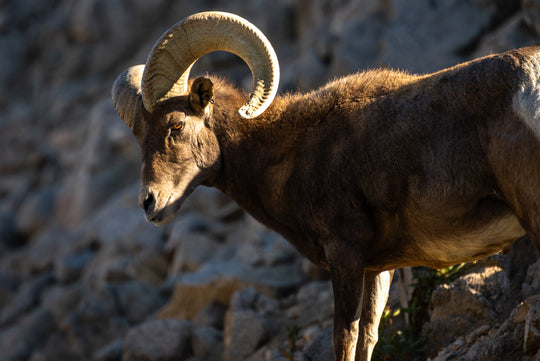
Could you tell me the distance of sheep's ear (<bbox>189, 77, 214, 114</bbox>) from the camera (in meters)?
6.26

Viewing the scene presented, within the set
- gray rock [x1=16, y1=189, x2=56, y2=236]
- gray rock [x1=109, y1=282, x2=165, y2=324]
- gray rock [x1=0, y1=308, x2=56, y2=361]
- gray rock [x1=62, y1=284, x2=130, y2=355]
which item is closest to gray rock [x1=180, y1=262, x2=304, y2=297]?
gray rock [x1=109, y1=282, x2=165, y2=324]

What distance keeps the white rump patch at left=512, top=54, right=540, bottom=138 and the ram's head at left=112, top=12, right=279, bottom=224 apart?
2.28 meters

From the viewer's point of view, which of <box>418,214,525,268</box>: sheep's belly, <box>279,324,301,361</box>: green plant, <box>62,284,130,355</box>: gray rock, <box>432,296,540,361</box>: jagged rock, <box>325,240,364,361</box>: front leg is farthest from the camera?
<box>62,284,130,355</box>: gray rock

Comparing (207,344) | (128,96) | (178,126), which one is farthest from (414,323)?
(128,96)

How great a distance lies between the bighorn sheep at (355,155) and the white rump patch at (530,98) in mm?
10

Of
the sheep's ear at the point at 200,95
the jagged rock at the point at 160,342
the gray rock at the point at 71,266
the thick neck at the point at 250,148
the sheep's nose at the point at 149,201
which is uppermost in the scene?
the gray rock at the point at 71,266

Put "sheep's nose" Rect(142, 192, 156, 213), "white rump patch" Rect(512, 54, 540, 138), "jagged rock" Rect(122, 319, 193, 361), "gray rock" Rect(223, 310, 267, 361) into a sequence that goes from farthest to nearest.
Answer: "jagged rock" Rect(122, 319, 193, 361)
"gray rock" Rect(223, 310, 267, 361)
"sheep's nose" Rect(142, 192, 156, 213)
"white rump patch" Rect(512, 54, 540, 138)

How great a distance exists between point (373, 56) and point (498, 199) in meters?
9.65

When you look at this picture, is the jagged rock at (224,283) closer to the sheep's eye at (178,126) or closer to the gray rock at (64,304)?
the gray rock at (64,304)

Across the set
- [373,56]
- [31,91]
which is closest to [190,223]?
[373,56]

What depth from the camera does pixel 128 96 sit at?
6.73 m

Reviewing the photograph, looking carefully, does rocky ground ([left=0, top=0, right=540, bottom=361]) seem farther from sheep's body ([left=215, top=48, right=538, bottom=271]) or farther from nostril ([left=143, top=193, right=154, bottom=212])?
nostril ([left=143, top=193, right=154, bottom=212])

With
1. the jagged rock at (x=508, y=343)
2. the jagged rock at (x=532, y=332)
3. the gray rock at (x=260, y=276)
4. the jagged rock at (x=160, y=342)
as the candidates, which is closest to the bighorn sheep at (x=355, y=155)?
the jagged rock at (x=532, y=332)

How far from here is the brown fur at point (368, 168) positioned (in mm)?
4781
